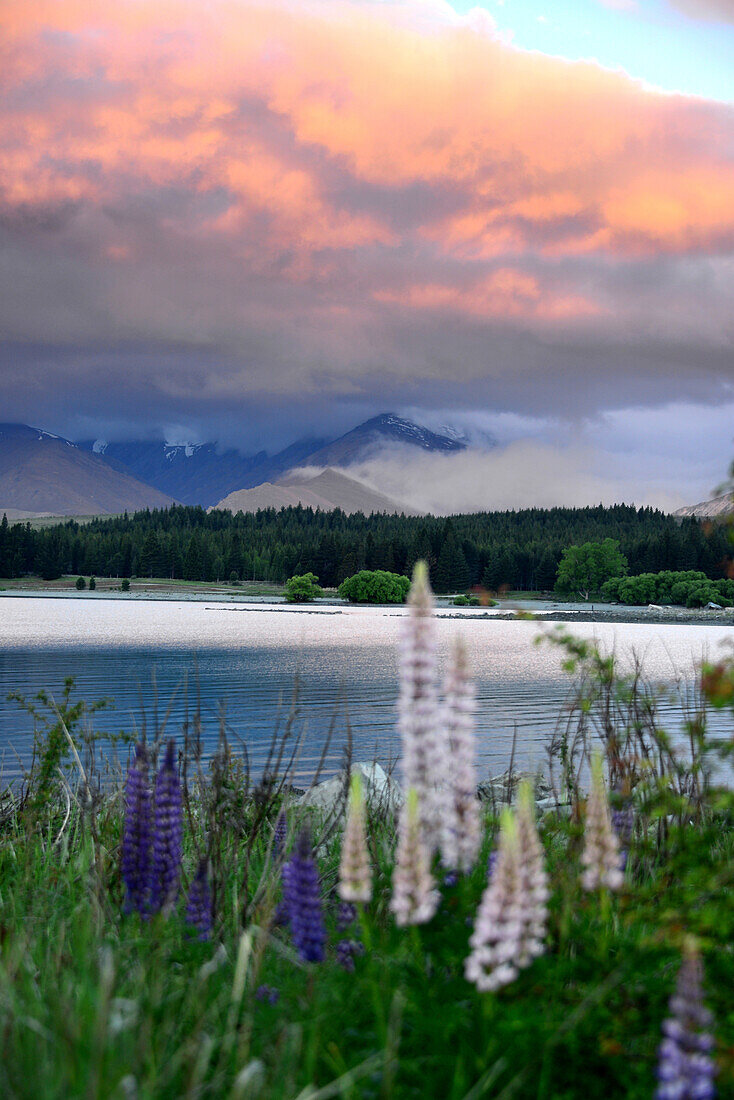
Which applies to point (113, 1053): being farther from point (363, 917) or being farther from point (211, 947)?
point (211, 947)

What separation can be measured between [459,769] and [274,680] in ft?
95.9

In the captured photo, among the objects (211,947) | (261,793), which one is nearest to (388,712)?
(261,793)

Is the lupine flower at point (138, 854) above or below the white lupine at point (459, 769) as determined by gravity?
below

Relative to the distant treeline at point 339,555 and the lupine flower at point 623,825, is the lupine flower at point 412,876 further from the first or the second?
the distant treeline at point 339,555

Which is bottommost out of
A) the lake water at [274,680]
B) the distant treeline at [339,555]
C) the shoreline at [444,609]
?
the shoreline at [444,609]

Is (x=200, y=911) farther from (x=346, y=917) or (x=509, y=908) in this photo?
(x=509, y=908)

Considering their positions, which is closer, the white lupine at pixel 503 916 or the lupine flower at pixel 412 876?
the white lupine at pixel 503 916

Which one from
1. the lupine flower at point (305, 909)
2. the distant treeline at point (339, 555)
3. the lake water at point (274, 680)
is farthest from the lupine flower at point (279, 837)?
the distant treeline at point (339, 555)

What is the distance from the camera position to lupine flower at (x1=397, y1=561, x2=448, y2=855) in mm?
2529

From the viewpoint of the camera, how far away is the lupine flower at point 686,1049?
1.99 meters

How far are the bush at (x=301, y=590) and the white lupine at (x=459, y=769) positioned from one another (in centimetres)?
A: 12103

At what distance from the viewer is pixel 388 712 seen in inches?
962

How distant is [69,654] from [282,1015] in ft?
124

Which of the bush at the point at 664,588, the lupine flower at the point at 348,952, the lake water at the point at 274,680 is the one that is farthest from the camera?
the bush at the point at 664,588
